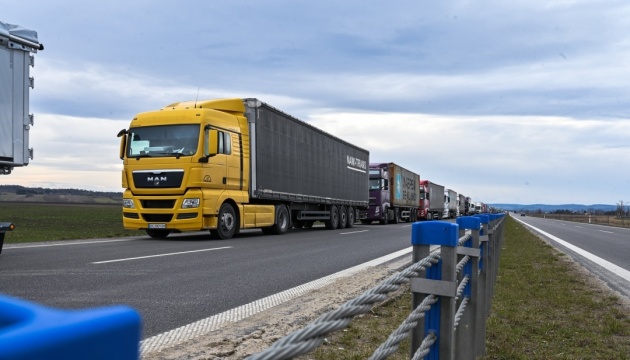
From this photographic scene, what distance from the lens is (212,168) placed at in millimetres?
14148

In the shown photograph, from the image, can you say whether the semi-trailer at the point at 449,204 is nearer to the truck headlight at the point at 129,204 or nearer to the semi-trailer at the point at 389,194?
the semi-trailer at the point at 389,194

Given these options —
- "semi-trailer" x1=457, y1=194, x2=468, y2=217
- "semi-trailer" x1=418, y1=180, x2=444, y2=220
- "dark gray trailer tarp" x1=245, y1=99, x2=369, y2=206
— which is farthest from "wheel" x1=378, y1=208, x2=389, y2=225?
"semi-trailer" x1=457, y1=194, x2=468, y2=217

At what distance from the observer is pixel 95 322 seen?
55cm

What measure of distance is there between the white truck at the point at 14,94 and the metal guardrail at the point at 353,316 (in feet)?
26.1

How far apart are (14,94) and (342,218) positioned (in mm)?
17321

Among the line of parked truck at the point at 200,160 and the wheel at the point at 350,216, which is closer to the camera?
the line of parked truck at the point at 200,160

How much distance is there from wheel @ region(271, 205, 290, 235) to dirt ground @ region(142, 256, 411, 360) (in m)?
10.8

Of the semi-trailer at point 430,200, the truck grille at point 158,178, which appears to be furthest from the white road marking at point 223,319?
the semi-trailer at point 430,200

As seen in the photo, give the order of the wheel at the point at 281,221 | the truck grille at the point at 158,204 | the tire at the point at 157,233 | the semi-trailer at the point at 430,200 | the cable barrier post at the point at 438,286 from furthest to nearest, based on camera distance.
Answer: the semi-trailer at the point at 430,200 < the wheel at the point at 281,221 < the tire at the point at 157,233 < the truck grille at the point at 158,204 < the cable barrier post at the point at 438,286

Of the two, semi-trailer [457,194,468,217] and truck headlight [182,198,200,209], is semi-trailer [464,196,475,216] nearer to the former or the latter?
semi-trailer [457,194,468,217]

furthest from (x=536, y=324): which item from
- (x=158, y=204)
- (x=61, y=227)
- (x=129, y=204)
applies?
(x=61, y=227)

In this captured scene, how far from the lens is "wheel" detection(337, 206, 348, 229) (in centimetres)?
2491

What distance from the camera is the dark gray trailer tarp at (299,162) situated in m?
16.8

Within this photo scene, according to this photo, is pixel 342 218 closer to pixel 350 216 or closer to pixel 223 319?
pixel 350 216
